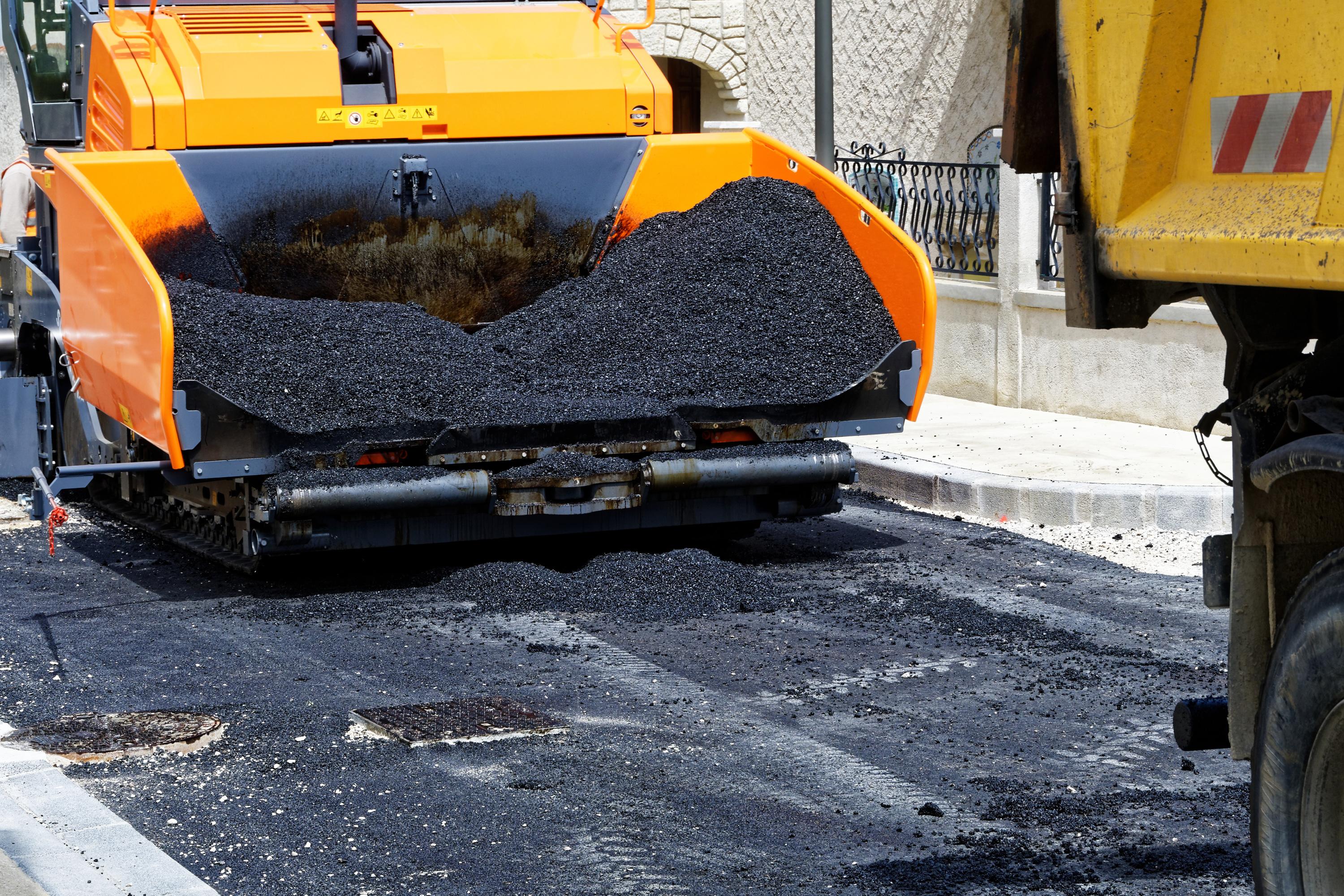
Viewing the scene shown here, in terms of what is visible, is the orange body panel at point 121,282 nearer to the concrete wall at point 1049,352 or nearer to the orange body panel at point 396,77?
the orange body panel at point 396,77

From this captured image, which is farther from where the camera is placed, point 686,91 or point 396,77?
point 686,91

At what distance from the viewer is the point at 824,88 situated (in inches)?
459

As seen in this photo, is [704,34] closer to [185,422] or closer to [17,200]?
[17,200]

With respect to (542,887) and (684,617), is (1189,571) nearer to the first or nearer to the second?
(684,617)

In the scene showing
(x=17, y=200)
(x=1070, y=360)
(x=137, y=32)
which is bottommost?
(x=1070, y=360)

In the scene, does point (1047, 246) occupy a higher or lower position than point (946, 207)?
lower

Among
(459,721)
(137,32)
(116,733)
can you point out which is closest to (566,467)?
(459,721)

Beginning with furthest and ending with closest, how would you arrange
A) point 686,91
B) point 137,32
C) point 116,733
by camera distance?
1. point 686,91
2. point 137,32
3. point 116,733

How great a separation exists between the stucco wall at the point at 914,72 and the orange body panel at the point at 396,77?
8115 millimetres

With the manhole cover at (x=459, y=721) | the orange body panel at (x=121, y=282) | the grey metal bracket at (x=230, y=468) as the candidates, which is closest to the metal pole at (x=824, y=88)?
the orange body panel at (x=121, y=282)

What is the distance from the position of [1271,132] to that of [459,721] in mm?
3097

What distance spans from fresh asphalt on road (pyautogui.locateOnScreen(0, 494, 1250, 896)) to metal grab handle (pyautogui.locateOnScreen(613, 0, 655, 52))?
2319 millimetres

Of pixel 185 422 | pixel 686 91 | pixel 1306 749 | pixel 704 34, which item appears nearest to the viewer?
pixel 1306 749

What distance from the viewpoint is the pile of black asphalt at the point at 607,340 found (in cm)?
706
